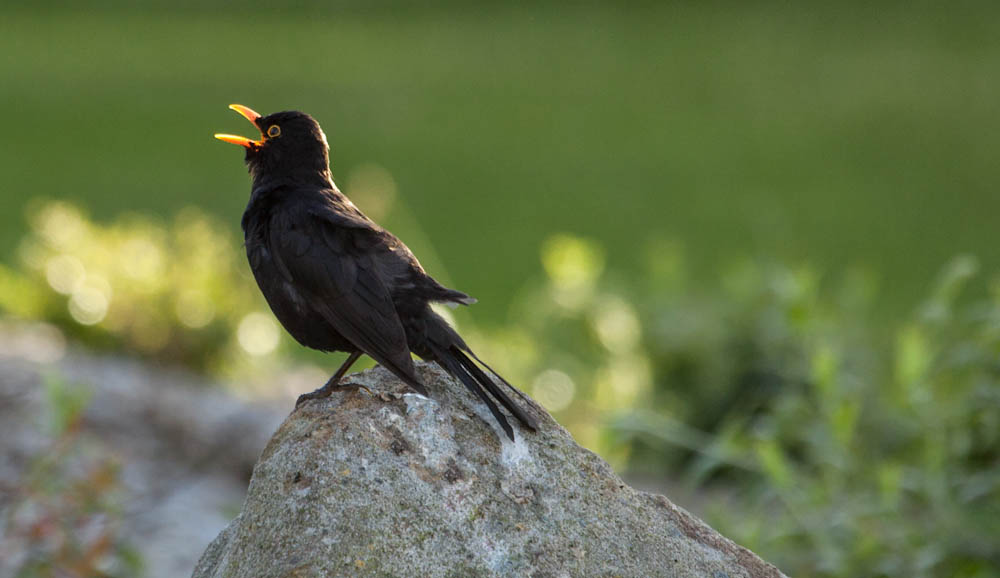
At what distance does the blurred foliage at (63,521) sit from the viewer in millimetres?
3719

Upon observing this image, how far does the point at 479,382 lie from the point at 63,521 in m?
1.98

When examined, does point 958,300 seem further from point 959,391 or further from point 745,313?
point 959,391

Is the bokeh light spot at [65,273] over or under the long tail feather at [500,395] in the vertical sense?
over

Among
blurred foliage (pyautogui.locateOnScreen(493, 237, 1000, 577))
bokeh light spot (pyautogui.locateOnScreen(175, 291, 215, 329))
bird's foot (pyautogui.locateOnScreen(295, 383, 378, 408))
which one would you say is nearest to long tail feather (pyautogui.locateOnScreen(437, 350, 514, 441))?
bird's foot (pyautogui.locateOnScreen(295, 383, 378, 408))

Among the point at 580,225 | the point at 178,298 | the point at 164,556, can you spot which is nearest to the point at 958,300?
the point at 580,225

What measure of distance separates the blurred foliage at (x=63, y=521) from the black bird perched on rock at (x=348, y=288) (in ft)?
3.57

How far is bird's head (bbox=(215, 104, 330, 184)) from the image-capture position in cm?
327

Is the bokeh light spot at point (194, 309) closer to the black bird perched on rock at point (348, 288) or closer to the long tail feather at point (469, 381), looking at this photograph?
the black bird perched on rock at point (348, 288)

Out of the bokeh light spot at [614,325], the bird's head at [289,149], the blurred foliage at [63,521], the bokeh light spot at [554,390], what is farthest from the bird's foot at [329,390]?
the bokeh light spot at [614,325]

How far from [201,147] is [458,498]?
1101cm

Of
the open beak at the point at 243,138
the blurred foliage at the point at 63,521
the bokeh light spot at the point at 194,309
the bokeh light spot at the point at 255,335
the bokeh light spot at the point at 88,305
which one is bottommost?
the blurred foliage at the point at 63,521

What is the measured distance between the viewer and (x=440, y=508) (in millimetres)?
2387

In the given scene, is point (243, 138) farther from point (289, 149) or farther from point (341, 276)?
point (341, 276)

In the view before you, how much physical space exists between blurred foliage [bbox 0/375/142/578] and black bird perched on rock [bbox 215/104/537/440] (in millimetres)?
1087
